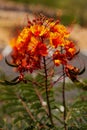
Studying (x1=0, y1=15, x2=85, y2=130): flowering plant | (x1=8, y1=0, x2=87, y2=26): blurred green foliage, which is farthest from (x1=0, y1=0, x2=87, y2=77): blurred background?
(x1=0, y1=15, x2=85, y2=130): flowering plant

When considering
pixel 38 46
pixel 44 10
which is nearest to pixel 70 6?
pixel 44 10

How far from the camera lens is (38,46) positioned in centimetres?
268

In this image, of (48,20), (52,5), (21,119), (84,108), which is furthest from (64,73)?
(52,5)

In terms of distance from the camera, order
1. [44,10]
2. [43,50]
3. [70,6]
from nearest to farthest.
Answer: [43,50] < [44,10] < [70,6]

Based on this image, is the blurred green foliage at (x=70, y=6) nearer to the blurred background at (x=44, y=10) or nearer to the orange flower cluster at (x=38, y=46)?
the blurred background at (x=44, y=10)

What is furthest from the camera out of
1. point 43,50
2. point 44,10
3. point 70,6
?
point 70,6

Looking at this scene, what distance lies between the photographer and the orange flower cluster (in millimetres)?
2684

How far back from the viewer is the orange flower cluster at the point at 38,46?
106 inches

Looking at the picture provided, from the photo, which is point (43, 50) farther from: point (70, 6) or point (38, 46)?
point (70, 6)

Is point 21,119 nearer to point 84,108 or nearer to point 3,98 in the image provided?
point 3,98

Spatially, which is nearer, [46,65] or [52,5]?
[46,65]

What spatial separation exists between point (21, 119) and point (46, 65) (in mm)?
729

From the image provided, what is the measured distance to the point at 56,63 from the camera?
8.82 ft

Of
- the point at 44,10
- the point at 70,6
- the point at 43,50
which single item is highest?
the point at 43,50
